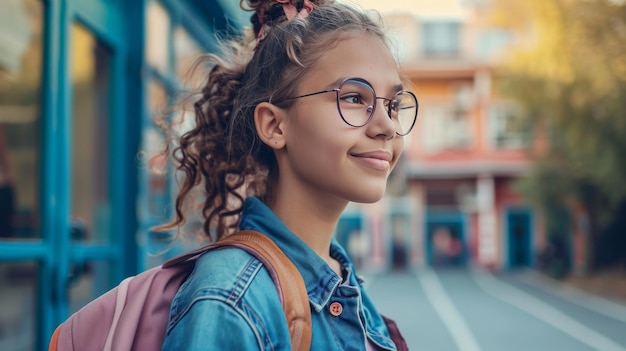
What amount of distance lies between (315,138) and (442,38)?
29276 millimetres

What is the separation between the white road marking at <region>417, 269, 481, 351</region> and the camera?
32.8ft

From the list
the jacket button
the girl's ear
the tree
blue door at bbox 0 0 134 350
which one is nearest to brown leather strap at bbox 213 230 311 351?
the jacket button

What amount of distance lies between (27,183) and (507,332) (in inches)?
378

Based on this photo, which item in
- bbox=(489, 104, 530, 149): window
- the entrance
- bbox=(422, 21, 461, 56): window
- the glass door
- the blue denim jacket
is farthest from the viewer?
bbox=(422, 21, 461, 56): window

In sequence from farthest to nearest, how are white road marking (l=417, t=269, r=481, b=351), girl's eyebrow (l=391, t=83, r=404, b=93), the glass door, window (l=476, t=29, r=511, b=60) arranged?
window (l=476, t=29, r=511, b=60) → white road marking (l=417, t=269, r=481, b=351) → the glass door → girl's eyebrow (l=391, t=83, r=404, b=93)

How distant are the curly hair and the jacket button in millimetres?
302

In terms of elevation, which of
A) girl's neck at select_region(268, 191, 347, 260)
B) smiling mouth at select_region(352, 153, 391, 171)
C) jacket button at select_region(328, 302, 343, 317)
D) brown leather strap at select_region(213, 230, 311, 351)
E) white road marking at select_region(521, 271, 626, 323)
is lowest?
Result: white road marking at select_region(521, 271, 626, 323)

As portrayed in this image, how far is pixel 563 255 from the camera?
2609 centimetres

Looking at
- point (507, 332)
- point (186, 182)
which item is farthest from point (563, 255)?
point (186, 182)

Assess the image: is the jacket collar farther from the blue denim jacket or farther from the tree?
the tree

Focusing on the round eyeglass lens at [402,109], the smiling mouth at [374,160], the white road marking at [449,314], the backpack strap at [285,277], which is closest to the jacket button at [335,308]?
the backpack strap at [285,277]

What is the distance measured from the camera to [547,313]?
1388 centimetres

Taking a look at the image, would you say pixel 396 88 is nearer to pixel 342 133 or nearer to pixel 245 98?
pixel 342 133

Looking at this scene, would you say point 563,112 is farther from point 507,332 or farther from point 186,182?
point 186,182
